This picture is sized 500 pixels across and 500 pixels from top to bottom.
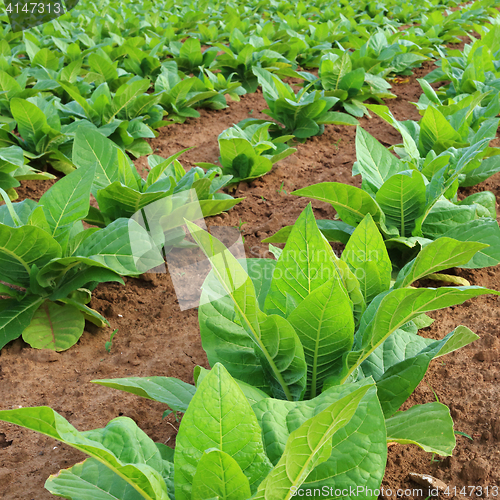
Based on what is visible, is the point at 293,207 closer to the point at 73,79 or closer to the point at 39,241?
the point at 39,241

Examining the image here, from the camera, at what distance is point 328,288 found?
1.18 meters

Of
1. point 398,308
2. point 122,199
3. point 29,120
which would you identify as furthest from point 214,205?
point 398,308

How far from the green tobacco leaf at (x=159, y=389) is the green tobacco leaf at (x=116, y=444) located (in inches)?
4.5

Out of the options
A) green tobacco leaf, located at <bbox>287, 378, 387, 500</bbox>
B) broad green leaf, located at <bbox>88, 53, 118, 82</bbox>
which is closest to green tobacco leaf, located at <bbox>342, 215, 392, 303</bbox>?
green tobacco leaf, located at <bbox>287, 378, 387, 500</bbox>

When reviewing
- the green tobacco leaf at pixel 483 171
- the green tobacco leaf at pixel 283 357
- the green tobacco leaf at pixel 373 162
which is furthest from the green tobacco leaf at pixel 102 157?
the green tobacco leaf at pixel 483 171

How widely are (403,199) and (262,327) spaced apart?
115cm

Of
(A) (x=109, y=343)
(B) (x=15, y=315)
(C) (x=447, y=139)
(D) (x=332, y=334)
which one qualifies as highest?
(D) (x=332, y=334)

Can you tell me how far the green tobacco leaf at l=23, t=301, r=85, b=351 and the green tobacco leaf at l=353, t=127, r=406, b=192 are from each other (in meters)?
1.42

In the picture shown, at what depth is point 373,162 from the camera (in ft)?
7.60

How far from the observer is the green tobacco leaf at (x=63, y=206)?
1.99 metres

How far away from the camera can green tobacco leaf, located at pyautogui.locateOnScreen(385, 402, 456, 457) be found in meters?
1.20

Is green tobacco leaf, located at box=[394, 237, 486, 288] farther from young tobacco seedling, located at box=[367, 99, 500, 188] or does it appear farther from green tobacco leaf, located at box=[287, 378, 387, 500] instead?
young tobacco seedling, located at box=[367, 99, 500, 188]

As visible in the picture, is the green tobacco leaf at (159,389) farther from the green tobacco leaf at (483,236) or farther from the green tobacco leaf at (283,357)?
the green tobacco leaf at (483,236)

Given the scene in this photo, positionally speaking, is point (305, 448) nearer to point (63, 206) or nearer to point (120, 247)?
point (120, 247)
